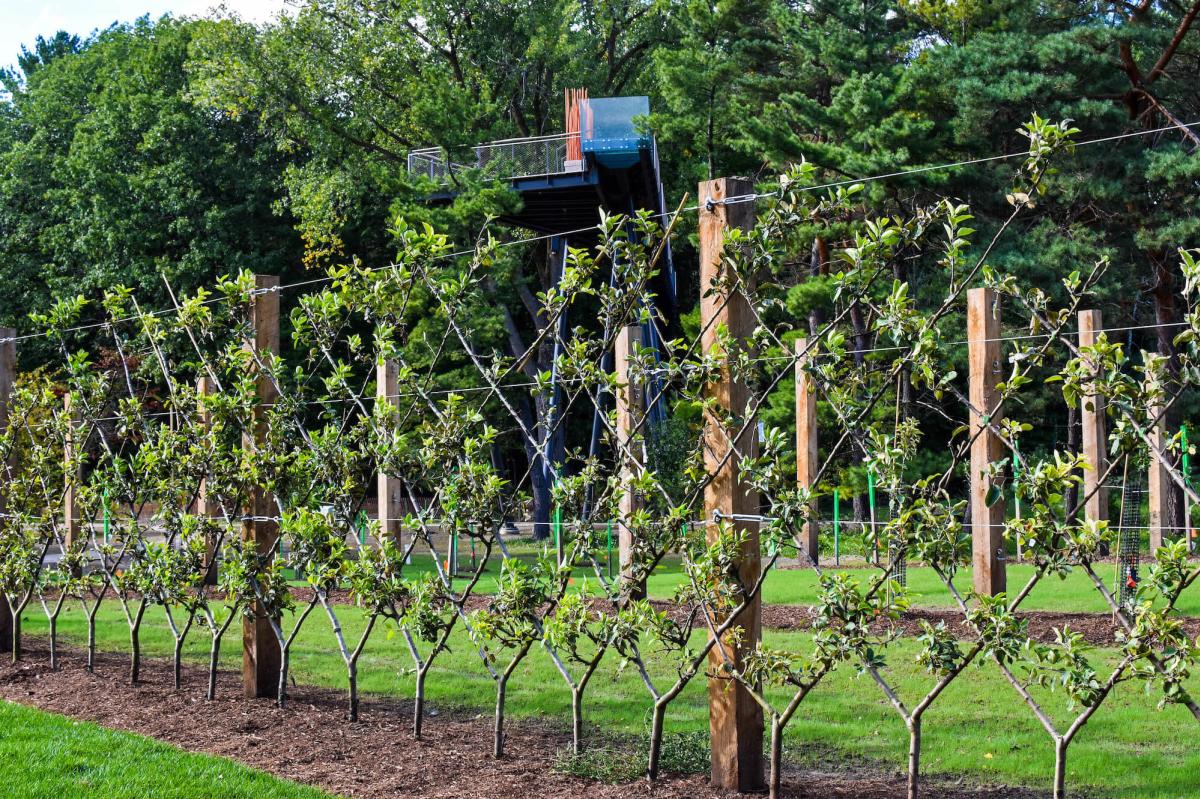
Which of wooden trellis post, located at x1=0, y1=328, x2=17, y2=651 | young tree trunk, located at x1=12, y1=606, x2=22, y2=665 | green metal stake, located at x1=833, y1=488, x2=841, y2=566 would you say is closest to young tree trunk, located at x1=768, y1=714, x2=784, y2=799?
young tree trunk, located at x1=12, y1=606, x2=22, y2=665

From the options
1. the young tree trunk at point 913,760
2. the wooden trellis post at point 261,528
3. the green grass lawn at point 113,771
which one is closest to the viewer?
the young tree trunk at point 913,760

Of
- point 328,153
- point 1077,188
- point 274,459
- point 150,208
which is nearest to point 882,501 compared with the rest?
point 1077,188

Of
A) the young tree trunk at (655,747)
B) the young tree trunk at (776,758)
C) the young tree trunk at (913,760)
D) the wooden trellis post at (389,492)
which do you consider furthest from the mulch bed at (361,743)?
the wooden trellis post at (389,492)

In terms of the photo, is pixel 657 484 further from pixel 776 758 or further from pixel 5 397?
pixel 5 397

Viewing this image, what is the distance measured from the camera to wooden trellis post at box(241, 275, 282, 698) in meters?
7.43

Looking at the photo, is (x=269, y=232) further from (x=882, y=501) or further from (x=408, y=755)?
(x=408, y=755)

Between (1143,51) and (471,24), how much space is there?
50.3ft

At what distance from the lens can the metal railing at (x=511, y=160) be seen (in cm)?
2220

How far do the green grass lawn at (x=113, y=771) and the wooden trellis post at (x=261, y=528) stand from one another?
3.80 ft

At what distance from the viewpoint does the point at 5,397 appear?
998 centimetres

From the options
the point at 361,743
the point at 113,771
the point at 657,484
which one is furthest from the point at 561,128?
the point at 113,771

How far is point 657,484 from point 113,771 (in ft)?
9.37

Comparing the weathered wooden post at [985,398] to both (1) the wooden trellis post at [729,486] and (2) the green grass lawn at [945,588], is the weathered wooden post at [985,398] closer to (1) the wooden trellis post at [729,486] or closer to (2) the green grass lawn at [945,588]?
(2) the green grass lawn at [945,588]

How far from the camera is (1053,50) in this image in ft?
65.7
